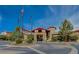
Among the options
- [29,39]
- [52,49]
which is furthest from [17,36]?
[52,49]

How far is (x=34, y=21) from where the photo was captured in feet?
28.4

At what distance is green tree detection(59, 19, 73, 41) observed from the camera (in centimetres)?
864

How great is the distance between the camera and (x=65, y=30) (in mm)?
8664

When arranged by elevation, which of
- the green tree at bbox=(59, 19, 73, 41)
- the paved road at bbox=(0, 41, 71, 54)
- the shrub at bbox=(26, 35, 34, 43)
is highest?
the green tree at bbox=(59, 19, 73, 41)

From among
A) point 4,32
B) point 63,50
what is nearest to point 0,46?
point 4,32

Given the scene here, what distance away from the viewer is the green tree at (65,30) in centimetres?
864

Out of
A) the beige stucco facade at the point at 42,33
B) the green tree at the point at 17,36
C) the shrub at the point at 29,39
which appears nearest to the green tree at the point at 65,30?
the beige stucco facade at the point at 42,33

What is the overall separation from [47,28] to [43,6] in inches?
9.7

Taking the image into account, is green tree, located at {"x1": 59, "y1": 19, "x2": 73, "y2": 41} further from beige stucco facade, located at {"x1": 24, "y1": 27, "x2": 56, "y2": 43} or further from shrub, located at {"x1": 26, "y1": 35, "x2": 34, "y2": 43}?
shrub, located at {"x1": 26, "y1": 35, "x2": 34, "y2": 43}

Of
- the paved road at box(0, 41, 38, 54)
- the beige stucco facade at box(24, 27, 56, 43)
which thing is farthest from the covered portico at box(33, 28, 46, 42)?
the paved road at box(0, 41, 38, 54)

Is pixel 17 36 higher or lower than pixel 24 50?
higher

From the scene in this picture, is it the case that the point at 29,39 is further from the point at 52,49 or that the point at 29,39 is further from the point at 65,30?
the point at 65,30

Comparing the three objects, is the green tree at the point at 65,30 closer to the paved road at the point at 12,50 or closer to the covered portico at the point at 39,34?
the covered portico at the point at 39,34
